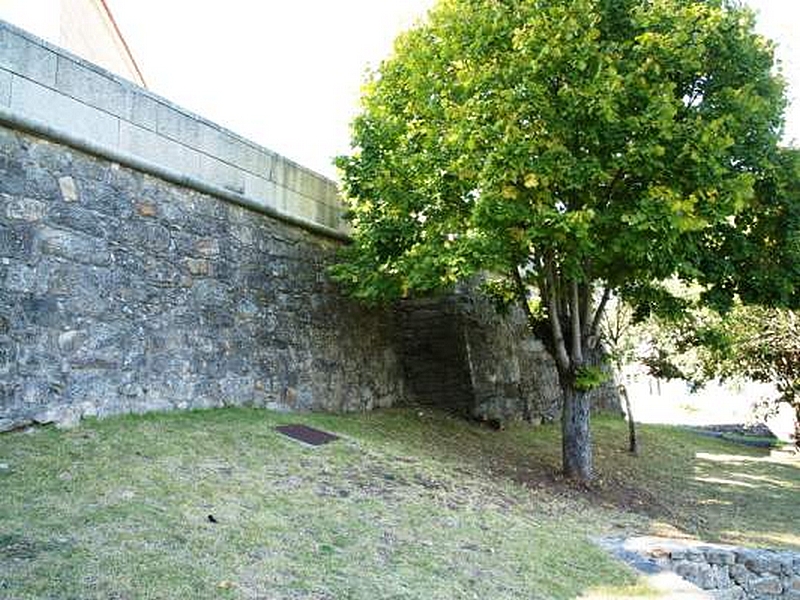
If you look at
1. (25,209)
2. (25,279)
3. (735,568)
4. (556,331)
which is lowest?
(735,568)

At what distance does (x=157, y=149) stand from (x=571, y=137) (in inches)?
159

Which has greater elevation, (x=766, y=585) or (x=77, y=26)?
(x=77, y=26)

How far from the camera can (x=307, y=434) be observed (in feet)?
21.8

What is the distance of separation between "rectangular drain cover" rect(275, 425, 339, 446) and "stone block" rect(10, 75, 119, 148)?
3142 mm

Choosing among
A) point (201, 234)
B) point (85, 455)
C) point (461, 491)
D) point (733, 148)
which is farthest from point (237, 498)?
point (733, 148)

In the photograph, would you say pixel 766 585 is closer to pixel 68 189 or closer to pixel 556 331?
pixel 556 331

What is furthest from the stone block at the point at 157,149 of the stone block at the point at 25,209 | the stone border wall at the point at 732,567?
the stone border wall at the point at 732,567

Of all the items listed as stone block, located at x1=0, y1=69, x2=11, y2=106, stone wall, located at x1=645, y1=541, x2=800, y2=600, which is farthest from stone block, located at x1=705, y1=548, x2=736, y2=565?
stone block, located at x1=0, y1=69, x2=11, y2=106

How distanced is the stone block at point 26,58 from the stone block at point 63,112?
76 millimetres

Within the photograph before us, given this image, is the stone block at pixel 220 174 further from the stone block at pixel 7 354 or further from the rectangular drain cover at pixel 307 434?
the rectangular drain cover at pixel 307 434

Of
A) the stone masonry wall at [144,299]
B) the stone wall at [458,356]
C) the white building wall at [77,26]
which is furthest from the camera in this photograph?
the stone wall at [458,356]

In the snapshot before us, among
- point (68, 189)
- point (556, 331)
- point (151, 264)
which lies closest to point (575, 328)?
point (556, 331)

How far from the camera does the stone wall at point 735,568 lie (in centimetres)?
499

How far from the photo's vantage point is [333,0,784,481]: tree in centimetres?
608
